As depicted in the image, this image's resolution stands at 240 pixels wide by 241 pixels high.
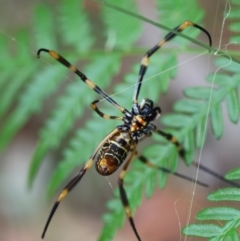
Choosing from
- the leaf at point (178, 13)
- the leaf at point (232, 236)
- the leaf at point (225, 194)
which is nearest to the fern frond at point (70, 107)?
the leaf at point (178, 13)

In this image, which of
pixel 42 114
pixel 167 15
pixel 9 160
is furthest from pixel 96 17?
pixel 167 15

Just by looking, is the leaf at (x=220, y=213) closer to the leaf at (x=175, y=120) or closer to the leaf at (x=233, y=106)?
the leaf at (x=233, y=106)

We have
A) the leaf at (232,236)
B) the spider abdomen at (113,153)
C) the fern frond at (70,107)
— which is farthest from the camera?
the fern frond at (70,107)

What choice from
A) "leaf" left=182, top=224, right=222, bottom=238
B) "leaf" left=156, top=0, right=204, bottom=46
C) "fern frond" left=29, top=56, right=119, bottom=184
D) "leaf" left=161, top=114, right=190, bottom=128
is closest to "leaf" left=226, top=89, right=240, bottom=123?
"leaf" left=161, top=114, right=190, bottom=128

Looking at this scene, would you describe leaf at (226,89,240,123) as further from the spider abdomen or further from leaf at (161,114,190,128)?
the spider abdomen

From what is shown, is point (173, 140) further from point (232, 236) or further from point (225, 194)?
point (232, 236)

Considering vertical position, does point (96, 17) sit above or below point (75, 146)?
above

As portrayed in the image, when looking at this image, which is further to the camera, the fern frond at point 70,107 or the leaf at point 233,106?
the fern frond at point 70,107

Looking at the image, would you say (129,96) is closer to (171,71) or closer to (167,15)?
(171,71)
